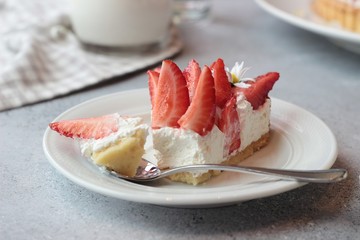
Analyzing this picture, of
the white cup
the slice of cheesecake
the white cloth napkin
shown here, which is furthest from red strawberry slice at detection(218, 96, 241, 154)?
the white cup

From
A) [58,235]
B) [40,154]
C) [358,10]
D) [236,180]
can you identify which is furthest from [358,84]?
[58,235]

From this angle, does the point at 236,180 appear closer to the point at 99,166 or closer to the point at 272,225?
the point at 272,225

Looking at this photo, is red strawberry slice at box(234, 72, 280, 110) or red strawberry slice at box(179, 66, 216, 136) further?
red strawberry slice at box(234, 72, 280, 110)

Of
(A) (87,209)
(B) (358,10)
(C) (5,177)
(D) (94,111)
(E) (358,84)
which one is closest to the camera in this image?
(A) (87,209)

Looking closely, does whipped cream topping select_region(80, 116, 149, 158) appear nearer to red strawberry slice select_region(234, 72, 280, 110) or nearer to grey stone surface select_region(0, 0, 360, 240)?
grey stone surface select_region(0, 0, 360, 240)

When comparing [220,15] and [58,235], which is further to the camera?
[220,15]

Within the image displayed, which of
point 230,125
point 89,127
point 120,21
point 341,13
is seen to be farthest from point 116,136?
point 341,13
